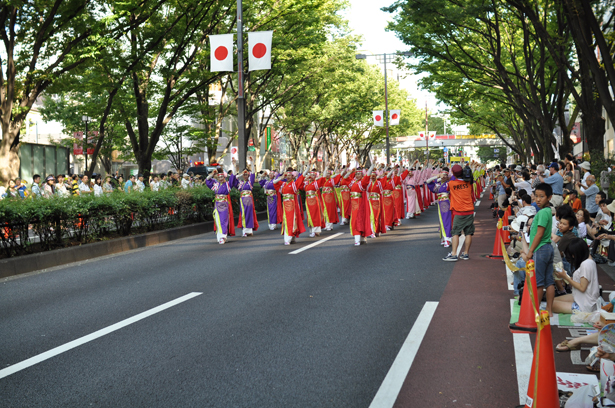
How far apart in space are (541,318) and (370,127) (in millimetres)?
50919

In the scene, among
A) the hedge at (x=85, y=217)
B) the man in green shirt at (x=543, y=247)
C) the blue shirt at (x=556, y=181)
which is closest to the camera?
the man in green shirt at (x=543, y=247)

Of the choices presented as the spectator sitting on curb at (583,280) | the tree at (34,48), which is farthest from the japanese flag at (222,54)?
the spectator sitting on curb at (583,280)

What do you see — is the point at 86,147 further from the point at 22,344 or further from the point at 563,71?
the point at 22,344

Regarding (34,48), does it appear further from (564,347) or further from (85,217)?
(564,347)

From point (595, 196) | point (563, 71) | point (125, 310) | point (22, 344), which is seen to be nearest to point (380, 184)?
point (595, 196)

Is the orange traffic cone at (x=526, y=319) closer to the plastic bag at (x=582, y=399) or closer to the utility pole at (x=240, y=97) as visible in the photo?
the plastic bag at (x=582, y=399)

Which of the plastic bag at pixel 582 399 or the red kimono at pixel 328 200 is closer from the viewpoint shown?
the plastic bag at pixel 582 399

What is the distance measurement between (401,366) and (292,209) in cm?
886

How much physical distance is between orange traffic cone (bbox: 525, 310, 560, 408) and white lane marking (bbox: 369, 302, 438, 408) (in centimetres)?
93

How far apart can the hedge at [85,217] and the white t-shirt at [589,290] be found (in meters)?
8.71

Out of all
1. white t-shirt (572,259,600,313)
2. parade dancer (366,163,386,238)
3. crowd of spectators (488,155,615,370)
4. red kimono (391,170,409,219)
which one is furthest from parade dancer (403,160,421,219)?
white t-shirt (572,259,600,313)

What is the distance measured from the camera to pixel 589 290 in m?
6.02

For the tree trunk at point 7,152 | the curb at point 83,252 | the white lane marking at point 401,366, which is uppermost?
the tree trunk at point 7,152

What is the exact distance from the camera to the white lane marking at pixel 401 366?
414 cm
